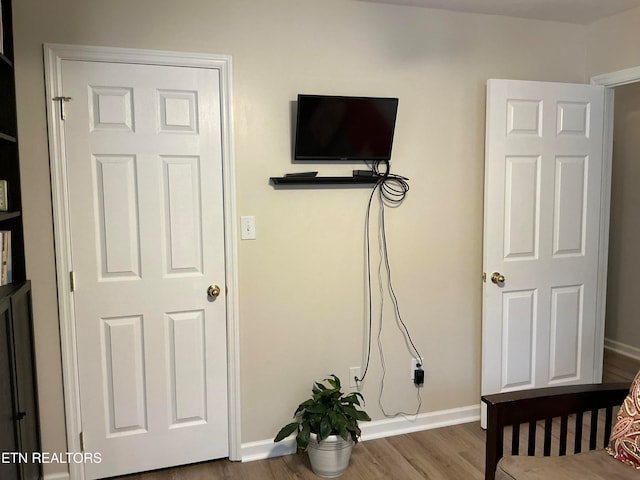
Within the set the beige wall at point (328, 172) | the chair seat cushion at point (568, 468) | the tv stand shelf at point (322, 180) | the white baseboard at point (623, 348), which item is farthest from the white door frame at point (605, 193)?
the chair seat cushion at point (568, 468)

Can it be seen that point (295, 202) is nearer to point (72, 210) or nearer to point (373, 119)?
point (373, 119)

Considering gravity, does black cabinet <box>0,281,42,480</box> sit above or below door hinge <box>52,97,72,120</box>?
below

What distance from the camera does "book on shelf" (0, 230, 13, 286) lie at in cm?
220

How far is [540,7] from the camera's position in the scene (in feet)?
9.38

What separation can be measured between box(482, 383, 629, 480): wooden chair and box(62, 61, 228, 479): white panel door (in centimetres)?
135

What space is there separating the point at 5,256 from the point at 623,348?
4466 mm

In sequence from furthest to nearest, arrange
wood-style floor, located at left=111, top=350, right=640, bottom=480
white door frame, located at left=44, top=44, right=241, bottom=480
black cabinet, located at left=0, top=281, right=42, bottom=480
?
Answer: wood-style floor, located at left=111, top=350, right=640, bottom=480
white door frame, located at left=44, top=44, right=241, bottom=480
black cabinet, located at left=0, top=281, right=42, bottom=480

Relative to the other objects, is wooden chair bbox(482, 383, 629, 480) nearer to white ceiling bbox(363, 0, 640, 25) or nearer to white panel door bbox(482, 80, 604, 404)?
white panel door bbox(482, 80, 604, 404)

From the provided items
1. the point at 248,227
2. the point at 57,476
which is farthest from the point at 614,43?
the point at 57,476

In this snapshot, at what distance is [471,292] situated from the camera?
10.2 ft

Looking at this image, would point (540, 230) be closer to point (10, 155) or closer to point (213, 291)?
point (213, 291)

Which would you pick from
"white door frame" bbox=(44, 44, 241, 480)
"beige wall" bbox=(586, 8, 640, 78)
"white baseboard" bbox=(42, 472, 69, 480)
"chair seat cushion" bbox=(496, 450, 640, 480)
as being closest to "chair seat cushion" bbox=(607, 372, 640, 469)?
"chair seat cushion" bbox=(496, 450, 640, 480)

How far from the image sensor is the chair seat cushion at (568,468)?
1.74m

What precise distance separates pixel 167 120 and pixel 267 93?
0.50 metres
